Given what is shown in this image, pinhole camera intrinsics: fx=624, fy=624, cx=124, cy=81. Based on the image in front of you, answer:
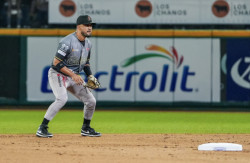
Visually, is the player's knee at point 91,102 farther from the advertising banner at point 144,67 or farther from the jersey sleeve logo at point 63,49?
the advertising banner at point 144,67

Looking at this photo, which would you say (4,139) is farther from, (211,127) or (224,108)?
(224,108)

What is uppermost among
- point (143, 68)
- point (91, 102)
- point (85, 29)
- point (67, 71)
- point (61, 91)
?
point (85, 29)

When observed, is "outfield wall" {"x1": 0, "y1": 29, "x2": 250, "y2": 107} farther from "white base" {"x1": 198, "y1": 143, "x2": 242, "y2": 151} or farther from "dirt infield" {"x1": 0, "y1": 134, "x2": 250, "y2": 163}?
"white base" {"x1": 198, "y1": 143, "x2": 242, "y2": 151}

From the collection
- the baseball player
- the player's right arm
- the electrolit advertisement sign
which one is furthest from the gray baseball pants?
the electrolit advertisement sign

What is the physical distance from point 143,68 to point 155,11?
160 centimetres

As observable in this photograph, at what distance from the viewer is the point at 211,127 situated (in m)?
11.7

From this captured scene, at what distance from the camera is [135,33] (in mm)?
16766

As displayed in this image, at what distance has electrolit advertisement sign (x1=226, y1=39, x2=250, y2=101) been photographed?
54.6ft

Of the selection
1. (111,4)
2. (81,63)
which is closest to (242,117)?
(111,4)

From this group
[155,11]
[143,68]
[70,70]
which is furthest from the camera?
[155,11]

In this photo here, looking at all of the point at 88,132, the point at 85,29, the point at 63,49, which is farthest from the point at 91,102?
the point at 85,29

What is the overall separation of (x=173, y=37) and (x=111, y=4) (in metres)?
1.95

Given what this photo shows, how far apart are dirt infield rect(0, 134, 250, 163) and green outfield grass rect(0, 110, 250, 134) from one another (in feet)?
4.15

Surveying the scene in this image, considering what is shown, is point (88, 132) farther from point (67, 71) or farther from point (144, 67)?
point (144, 67)
